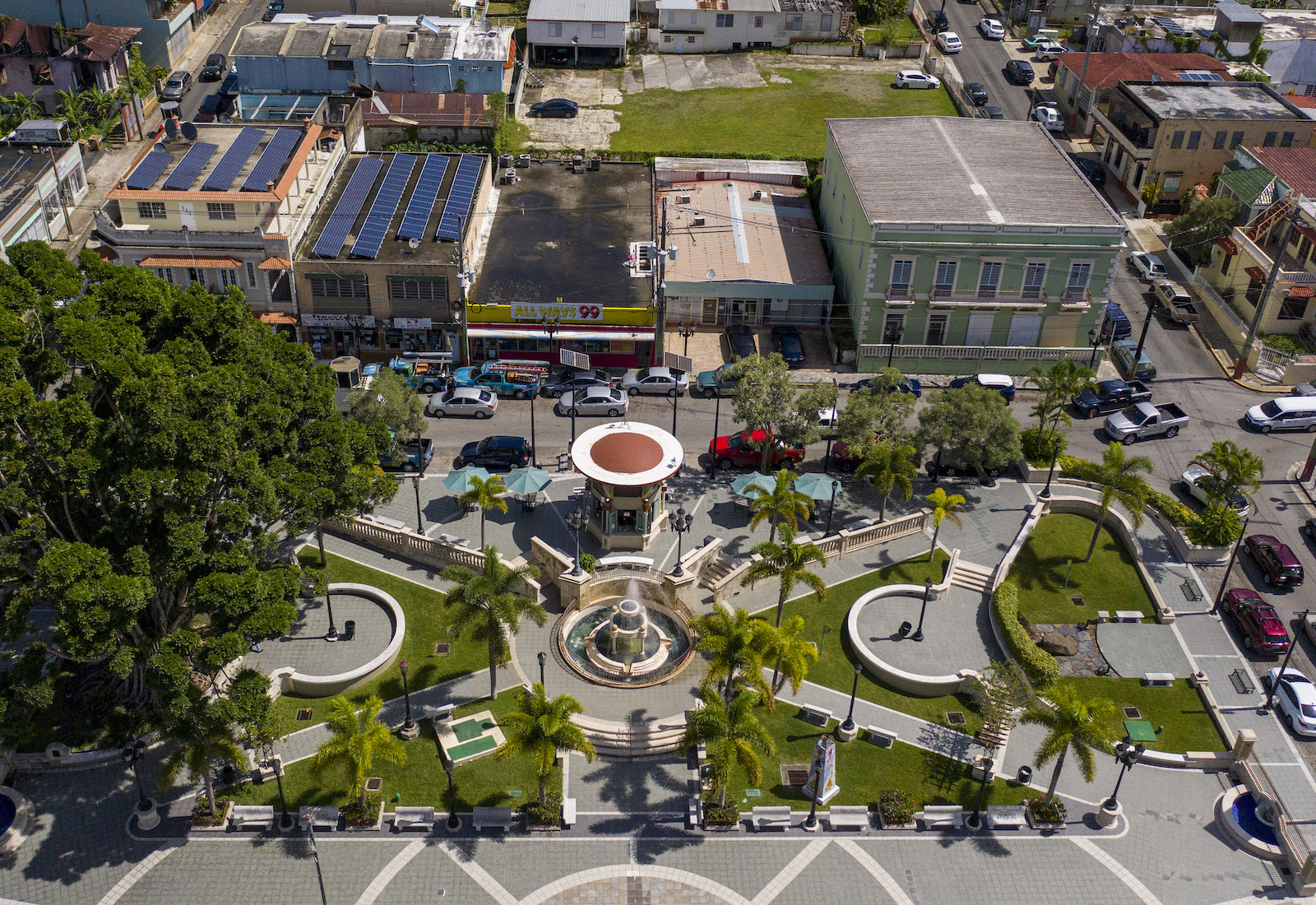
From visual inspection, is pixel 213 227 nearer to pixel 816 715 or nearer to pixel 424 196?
pixel 424 196

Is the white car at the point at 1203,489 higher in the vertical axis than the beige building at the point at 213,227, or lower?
lower

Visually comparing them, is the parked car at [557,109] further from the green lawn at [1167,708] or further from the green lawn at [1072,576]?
the green lawn at [1167,708]

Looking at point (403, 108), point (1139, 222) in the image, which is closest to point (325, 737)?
point (403, 108)

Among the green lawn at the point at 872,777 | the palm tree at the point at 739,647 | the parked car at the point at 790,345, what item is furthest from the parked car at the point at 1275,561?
the parked car at the point at 790,345

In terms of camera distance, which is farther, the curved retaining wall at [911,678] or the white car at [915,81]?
the white car at [915,81]

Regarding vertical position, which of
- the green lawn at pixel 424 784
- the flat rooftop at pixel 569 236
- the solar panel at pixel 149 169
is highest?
the solar panel at pixel 149 169

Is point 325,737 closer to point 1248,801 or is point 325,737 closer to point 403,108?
point 1248,801

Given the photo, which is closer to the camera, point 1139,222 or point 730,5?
point 1139,222
